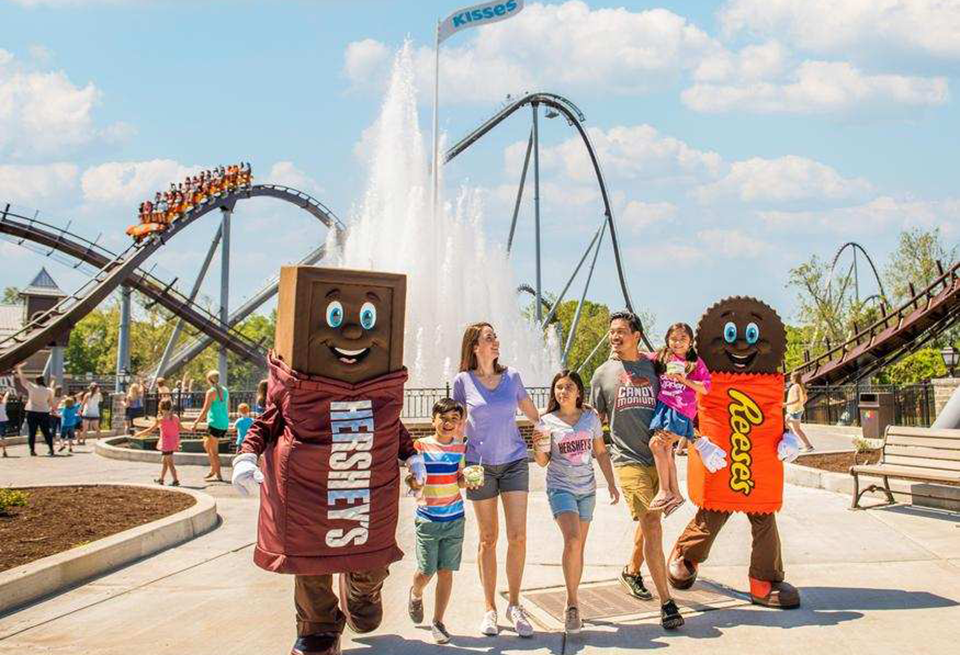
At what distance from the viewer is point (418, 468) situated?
4.42m

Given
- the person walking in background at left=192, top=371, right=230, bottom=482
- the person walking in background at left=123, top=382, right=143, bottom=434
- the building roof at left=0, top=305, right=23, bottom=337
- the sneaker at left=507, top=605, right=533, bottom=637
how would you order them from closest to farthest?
the sneaker at left=507, top=605, right=533, bottom=637 < the person walking in background at left=192, top=371, right=230, bottom=482 < the person walking in background at left=123, top=382, right=143, bottom=434 < the building roof at left=0, top=305, right=23, bottom=337

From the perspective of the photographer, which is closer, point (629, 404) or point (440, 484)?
point (440, 484)

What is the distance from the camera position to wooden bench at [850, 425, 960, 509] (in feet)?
25.5

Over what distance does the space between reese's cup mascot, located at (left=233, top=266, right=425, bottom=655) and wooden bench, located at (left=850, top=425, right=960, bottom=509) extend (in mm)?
5650

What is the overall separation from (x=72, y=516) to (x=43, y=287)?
6055 cm

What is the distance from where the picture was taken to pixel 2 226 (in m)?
29.7

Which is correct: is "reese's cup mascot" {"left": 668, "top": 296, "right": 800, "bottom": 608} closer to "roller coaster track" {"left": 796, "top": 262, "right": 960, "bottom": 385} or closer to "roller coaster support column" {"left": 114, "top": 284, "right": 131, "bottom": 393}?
"roller coaster track" {"left": 796, "top": 262, "right": 960, "bottom": 385}

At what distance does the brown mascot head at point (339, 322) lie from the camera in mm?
4160

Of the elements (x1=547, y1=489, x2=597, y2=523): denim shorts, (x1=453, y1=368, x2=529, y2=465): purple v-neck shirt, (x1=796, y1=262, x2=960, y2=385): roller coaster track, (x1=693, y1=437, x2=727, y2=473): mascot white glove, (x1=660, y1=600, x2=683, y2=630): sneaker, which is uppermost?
(x1=796, y1=262, x2=960, y2=385): roller coaster track

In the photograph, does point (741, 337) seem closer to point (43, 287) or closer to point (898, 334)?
point (898, 334)

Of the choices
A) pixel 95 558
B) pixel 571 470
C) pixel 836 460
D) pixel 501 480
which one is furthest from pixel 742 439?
pixel 836 460

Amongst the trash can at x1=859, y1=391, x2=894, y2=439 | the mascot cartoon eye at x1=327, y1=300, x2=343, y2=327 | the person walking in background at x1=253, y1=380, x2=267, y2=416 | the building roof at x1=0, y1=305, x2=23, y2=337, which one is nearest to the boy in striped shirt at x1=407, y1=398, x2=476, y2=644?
the mascot cartoon eye at x1=327, y1=300, x2=343, y2=327

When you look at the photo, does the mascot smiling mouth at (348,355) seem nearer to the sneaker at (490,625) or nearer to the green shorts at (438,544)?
the green shorts at (438,544)

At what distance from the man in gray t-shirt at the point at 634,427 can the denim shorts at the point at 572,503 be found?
0.26 m
